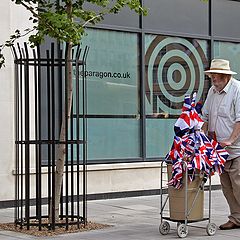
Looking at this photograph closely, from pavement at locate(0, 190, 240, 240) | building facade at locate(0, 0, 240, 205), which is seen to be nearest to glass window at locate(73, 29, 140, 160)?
building facade at locate(0, 0, 240, 205)

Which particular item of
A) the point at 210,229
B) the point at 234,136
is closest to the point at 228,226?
the point at 210,229

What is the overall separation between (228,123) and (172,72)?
5.14 metres

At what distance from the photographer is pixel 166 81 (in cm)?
1392

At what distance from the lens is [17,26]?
11.6m

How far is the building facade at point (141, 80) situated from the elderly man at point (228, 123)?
3.82m

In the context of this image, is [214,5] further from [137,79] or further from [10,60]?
[10,60]

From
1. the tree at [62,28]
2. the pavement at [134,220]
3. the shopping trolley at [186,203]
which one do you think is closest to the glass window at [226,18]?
the pavement at [134,220]

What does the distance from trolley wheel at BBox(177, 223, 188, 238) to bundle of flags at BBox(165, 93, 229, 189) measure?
48 cm

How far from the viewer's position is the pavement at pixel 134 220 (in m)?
8.62

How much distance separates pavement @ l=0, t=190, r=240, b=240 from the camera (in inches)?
340

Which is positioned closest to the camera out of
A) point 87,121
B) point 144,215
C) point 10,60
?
point 144,215

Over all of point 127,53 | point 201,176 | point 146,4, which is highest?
point 146,4

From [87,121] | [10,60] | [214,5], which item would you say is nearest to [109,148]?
[87,121]

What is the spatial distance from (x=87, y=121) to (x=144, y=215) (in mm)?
2612
